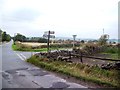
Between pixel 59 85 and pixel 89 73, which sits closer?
pixel 59 85

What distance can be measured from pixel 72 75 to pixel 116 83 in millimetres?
2720

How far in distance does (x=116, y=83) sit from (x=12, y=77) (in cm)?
553

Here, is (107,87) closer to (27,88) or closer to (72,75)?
(72,75)

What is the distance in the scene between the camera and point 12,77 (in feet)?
38.3

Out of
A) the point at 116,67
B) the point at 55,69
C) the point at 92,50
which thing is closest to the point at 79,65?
the point at 55,69

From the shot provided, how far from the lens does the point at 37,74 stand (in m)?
12.5

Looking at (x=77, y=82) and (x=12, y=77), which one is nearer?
(x=77, y=82)

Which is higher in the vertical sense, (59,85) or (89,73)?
(89,73)

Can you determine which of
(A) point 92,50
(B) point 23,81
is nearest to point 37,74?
(B) point 23,81

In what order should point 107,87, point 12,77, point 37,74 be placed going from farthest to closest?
point 37,74 < point 12,77 < point 107,87

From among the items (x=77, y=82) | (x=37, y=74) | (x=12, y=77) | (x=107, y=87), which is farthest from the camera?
(x=37, y=74)

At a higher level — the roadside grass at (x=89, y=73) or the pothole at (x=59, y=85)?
the roadside grass at (x=89, y=73)

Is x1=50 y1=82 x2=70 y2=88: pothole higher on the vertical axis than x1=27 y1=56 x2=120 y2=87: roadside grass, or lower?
lower

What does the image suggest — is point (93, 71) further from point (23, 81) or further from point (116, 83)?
point (23, 81)
